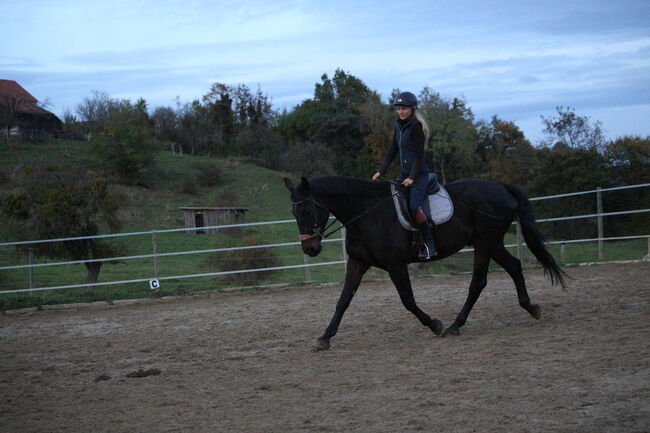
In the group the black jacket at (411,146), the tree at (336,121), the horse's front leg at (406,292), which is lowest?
the horse's front leg at (406,292)

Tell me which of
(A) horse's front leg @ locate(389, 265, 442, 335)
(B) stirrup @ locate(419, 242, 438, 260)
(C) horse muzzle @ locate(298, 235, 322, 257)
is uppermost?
(C) horse muzzle @ locate(298, 235, 322, 257)

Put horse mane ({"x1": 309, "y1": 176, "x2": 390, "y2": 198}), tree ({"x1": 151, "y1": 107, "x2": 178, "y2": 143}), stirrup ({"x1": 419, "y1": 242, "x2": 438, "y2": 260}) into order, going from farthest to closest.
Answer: tree ({"x1": 151, "y1": 107, "x2": 178, "y2": 143})
stirrup ({"x1": 419, "y1": 242, "x2": 438, "y2": 260})
horse mane ({"x1": 309, "y1": 176, "x2": 390, "y2": 198})

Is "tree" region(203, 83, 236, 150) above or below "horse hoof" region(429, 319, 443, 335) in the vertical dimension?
above

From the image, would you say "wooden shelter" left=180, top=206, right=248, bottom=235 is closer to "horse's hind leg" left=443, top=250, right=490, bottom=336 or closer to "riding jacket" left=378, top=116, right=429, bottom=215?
"horse's hind leg" left=443, top=250, right=490, bottom=336

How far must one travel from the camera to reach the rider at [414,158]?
6.75m

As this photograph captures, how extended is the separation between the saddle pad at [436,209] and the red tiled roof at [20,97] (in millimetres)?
45235

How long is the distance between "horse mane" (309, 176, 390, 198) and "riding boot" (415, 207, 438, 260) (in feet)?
1.67

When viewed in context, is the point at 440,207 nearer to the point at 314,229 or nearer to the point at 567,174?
the point at 314,229

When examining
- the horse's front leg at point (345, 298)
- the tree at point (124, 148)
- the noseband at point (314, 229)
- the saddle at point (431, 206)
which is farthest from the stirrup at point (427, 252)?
the tree at point (124, 148)

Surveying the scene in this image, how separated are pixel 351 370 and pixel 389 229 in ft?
5.94

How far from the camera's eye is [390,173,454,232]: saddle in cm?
683

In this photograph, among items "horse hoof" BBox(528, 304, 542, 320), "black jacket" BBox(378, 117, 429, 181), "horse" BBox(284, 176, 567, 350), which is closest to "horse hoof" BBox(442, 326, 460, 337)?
"horse" BBox(284, 176, 567, 350)

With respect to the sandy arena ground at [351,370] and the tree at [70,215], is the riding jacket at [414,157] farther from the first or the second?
the tree at [70,215]

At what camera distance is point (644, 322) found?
636 centimetres
